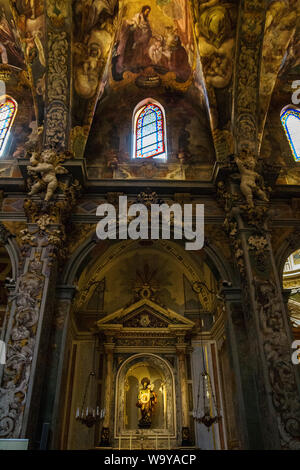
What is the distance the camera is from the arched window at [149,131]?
38.4 feet

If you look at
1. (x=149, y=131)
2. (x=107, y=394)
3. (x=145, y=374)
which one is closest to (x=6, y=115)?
(x=149, y=131)

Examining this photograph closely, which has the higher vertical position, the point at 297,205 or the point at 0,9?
the point at 0,9

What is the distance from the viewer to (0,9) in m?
11.1

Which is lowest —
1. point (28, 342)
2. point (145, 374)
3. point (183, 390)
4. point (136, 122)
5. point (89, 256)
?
point (28, 342)

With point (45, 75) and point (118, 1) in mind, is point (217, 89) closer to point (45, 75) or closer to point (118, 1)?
point (118, 1)

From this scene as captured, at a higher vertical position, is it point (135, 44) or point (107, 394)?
point (135, 44)

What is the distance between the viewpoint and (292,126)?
12.2 meters

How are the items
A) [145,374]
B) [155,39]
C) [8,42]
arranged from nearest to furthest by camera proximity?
[8,42], [155,39], [145,374]

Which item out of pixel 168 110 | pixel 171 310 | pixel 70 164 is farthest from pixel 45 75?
pixel 171 310

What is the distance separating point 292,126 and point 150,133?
4521 millimetres

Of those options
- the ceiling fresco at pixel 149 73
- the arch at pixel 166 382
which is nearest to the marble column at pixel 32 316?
the ceiling fresco at pixel 149 73

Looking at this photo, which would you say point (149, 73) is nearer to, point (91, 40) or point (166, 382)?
point (91, 40)

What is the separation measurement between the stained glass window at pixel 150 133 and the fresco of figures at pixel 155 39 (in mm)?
1242
